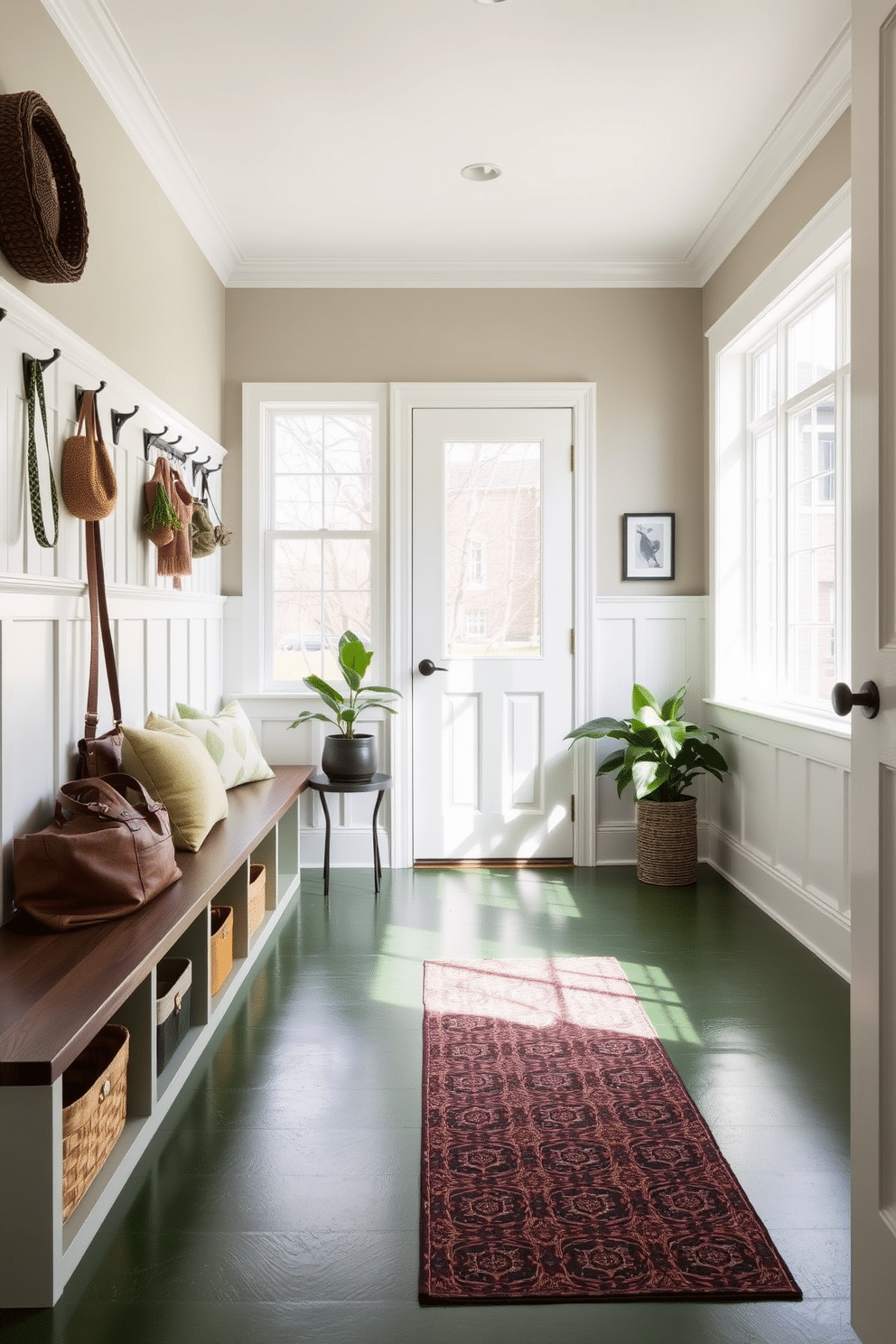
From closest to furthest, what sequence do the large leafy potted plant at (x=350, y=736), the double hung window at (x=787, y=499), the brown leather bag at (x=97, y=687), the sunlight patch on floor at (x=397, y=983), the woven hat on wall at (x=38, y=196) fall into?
the woven hat on wall at (x=38, y=196) < the brown leather bag at (x=97, y=687) < the sunlight patch on floor at (x=397, y=983) < the double hung window at (x=787, y=499) < the large leafy potted plant at (x=350, y=736)

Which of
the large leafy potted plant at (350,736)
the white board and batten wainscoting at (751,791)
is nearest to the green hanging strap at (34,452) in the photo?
Result: the large leafy potted plant at (350,736)

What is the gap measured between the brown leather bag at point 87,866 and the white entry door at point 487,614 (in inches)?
100

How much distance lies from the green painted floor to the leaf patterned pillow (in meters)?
0.62

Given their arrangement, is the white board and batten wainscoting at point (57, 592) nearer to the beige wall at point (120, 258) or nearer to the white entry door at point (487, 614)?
the beige wall at point (120, 258)

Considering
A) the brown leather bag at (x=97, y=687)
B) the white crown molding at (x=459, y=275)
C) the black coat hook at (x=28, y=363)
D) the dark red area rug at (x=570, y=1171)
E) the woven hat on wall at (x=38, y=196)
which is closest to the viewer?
the dark red area rug at (x=570, y=1171)

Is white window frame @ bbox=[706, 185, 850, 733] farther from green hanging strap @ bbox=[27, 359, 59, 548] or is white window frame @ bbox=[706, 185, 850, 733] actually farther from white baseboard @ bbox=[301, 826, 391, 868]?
green hanging strap @ bbox=[27, 359, 59, 548]

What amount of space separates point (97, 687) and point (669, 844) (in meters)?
2.65

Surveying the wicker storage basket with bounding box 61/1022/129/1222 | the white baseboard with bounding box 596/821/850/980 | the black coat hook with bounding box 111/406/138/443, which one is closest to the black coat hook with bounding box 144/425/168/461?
the black coat hook with bounding box 111/406/138/443

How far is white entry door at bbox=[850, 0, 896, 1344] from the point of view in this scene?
1.49 metres

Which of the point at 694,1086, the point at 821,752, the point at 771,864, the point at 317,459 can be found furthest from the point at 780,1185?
the point at 317,459

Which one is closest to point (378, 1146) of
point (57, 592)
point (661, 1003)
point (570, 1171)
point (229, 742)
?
point (570, 1171)

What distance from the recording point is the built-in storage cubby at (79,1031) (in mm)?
1609

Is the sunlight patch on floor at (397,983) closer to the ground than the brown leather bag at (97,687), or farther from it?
closer to the ground

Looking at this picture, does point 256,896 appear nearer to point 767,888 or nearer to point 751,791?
point 767,888
